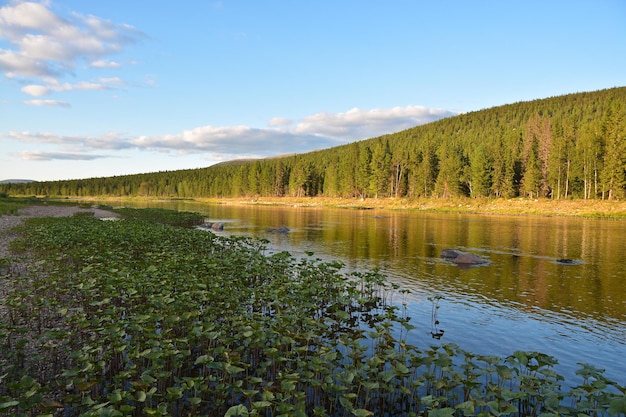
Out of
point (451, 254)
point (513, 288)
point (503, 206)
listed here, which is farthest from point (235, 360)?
point (503, 206)

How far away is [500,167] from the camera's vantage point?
9425 centimetres

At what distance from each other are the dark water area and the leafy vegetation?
1.24 metres

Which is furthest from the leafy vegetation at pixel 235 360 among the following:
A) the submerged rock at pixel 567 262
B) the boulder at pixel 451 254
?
the submerged rock at pixel 567 262

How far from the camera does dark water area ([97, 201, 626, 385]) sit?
12.5 m

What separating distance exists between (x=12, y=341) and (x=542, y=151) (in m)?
111

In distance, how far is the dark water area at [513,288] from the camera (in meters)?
12.5

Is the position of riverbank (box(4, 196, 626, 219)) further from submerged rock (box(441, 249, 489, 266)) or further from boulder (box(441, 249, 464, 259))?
submerged rock (box(441, 249, 489, 266))

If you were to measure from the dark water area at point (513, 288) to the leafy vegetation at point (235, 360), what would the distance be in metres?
1.24

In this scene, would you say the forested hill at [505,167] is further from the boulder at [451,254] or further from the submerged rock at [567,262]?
the boulder at [451,254]

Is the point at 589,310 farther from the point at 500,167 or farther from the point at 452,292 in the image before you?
the point at 500,167

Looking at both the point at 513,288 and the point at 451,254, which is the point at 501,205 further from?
the point at 513,288

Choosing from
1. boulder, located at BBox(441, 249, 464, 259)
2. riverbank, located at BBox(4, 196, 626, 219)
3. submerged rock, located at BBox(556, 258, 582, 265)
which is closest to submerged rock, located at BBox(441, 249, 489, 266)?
boulder, located at BBox(441, 249, 464, 259)

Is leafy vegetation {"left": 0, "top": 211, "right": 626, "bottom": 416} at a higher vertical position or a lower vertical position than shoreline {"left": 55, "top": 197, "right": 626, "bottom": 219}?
lower

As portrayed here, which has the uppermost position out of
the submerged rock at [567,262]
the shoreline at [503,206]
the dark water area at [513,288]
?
the shoreline at [503,206]
